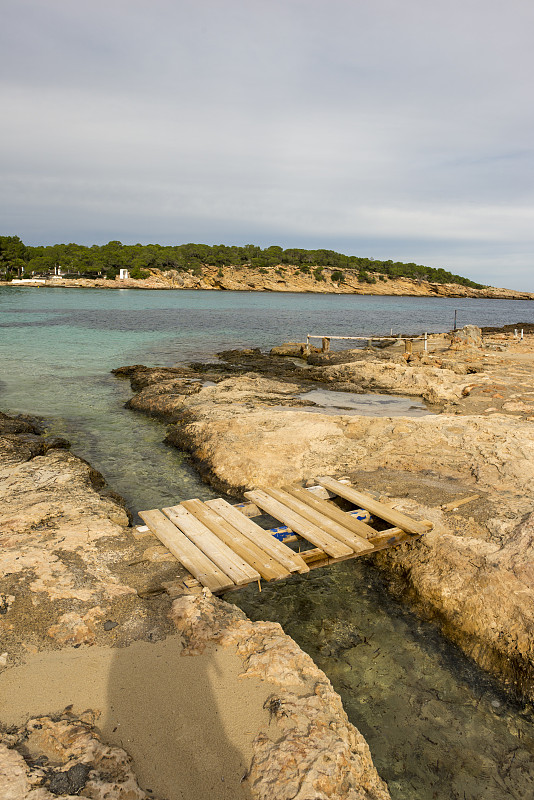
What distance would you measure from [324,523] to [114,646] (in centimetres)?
262

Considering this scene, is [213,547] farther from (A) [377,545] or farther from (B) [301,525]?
(A) [377,545]

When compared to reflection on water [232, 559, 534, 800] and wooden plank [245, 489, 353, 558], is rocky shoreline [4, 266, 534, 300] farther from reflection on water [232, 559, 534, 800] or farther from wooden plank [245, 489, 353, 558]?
reflection on water [232, 559, 534, 800]

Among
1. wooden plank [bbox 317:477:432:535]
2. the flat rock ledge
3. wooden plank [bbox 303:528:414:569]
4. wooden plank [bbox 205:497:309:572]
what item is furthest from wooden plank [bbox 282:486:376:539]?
the flat rock ledge

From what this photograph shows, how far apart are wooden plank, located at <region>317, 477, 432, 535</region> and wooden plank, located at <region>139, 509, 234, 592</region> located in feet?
6.97

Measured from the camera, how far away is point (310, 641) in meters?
4.47

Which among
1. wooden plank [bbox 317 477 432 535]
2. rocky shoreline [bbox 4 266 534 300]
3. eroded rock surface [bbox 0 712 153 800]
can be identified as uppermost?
rocky shoreline [bbox 4 266 534 300]

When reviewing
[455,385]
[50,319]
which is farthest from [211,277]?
[455,385]

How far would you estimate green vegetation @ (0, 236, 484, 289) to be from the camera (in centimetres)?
10106

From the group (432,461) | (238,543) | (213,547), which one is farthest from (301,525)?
(432,461)

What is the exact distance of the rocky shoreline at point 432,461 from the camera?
4.46 meters

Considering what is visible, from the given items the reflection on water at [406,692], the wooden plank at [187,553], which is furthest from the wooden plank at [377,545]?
the wooden plank at [187,553]

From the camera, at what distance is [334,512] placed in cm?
566

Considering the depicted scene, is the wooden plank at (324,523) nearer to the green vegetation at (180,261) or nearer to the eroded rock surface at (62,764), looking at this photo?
the eroded rock surface at (62,764)

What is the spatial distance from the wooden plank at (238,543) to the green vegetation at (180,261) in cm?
10236
